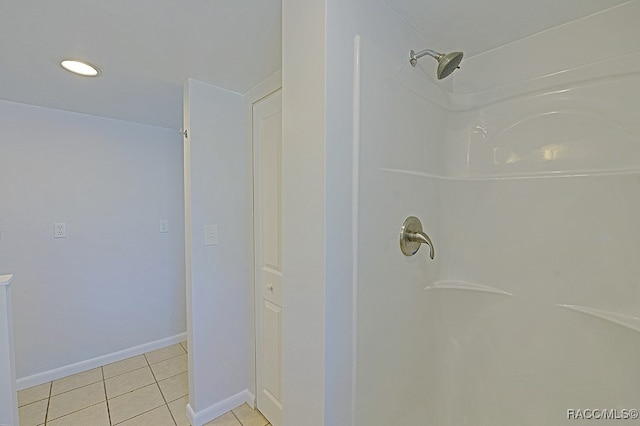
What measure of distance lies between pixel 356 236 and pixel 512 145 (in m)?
0.99

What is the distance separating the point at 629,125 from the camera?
1.05 m

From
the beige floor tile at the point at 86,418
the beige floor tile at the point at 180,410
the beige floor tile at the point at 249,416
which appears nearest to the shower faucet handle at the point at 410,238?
the beige floor tile at the point at 249,416

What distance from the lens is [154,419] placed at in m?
1.73

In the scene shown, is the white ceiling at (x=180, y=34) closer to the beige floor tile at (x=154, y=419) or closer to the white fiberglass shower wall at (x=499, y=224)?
the white fiberglass shower wall at (x=499, y=224)

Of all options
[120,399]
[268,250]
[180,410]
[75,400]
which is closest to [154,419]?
[180,410]

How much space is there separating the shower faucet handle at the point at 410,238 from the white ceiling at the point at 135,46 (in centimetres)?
101

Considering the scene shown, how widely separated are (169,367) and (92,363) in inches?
25.0

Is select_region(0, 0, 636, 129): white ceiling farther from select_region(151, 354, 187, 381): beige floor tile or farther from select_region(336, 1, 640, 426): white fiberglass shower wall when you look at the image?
select_region(151, 354, 187, 381): beige floor tile

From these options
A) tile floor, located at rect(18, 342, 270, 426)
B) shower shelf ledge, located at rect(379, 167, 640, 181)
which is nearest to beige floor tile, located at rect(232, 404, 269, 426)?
tile floor, located at rect(18, 342, 270, 426)

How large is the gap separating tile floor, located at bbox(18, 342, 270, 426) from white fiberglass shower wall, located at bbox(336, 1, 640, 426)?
1241 mm

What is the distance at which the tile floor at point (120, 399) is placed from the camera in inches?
68.1

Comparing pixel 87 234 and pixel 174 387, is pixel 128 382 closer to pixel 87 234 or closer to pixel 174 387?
pixel 174 387

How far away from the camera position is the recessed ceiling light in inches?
55.6

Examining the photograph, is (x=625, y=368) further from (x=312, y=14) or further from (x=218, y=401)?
(x=218, y=401)
